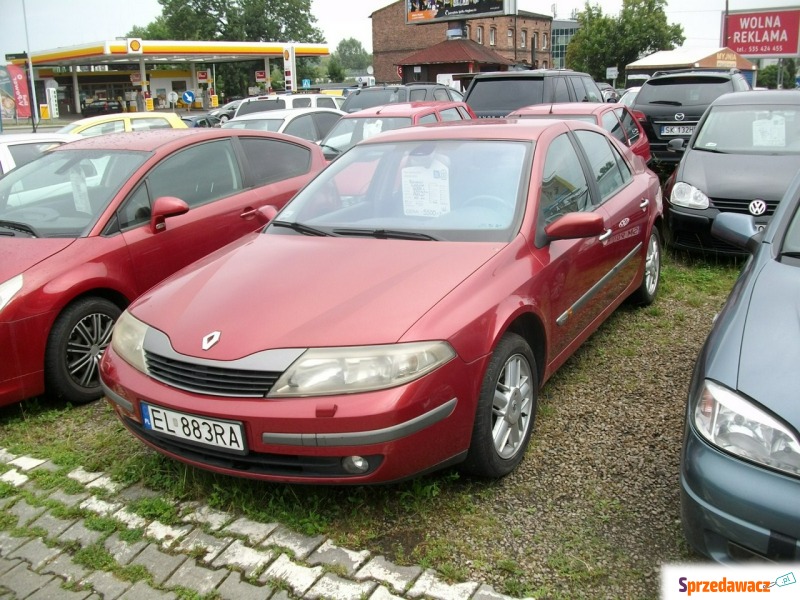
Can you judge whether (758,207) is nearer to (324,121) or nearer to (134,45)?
(324,121)

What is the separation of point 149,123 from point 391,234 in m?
9.60

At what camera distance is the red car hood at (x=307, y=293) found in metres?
2.85

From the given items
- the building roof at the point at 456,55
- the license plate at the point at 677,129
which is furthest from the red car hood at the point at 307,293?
the building roof at the point at 456,55

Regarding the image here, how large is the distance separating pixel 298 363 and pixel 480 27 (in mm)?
65267

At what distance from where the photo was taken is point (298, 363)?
2738mm

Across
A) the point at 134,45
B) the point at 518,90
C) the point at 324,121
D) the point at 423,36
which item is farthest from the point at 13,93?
the point at 423,36

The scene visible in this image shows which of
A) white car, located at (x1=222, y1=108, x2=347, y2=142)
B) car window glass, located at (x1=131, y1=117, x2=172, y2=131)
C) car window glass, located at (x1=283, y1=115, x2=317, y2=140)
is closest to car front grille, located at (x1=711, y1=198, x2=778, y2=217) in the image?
white car, located at (x1=222, y1=108, x2=347, y2=142)

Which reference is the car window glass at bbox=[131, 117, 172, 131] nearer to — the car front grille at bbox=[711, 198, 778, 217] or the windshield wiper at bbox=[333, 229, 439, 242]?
the car front grille at bbox=[711, 198, 778, 217]

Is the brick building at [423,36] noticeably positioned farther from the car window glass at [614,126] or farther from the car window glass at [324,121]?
the car window glass at [614,126]

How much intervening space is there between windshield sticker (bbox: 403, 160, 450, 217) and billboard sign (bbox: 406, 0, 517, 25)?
163 ft

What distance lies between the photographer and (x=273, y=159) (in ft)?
20.4

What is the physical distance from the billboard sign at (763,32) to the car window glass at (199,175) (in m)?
35.6

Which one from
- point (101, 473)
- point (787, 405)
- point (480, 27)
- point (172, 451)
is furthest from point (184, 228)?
point (480, 27)

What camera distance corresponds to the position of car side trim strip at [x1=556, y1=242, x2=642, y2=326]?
3799 mm
